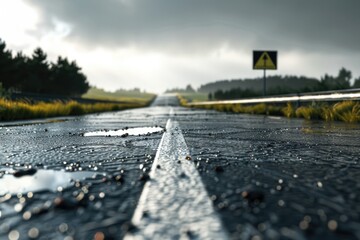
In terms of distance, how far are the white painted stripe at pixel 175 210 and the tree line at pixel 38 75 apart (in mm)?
56784

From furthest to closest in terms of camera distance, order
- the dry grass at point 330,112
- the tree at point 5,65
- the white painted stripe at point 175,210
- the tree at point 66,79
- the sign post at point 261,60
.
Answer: the tree at point 66,79 → the tree at point 5,65 → the sign post at point 261,60 → the dry grass at point 330,112 → the white painted stripe at point 175,210

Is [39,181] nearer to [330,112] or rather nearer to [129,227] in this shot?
[129,227]

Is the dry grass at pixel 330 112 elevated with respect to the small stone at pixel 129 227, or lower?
lower

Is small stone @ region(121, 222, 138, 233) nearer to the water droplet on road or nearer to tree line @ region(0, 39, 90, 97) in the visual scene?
the water droplet on road

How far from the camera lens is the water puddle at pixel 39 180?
227 centimetres

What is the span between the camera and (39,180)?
99.2 inches

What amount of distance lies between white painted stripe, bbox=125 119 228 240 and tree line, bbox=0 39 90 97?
56784 mm

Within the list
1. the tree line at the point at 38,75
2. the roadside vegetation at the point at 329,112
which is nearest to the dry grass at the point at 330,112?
the roadside vegetation at the point at 329,112

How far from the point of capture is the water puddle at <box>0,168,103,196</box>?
2.27m

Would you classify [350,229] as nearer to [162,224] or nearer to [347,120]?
[162,224]

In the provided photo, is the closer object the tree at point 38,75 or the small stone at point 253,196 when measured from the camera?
the small stone at point 253,196

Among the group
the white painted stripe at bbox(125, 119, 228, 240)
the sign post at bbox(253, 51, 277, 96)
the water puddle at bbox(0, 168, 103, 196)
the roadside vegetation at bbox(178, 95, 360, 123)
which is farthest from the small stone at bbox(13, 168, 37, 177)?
the sign post at bbox(253, 51, 277, 96)

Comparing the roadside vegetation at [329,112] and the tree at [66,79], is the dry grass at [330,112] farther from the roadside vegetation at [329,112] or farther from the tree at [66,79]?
the tree at [66,79]

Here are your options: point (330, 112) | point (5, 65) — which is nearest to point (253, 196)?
point (330, 112)
